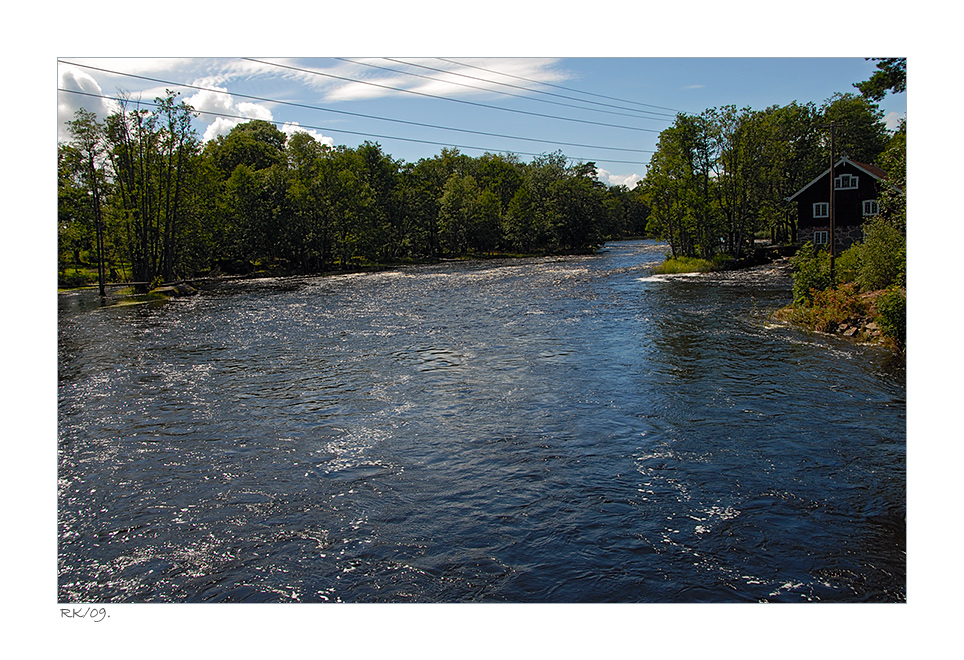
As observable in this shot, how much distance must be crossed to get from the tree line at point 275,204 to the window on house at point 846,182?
47.0 meters

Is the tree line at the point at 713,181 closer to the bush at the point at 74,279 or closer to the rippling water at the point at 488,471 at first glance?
the rippling water at the point at 488,471

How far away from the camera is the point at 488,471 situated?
444 inches

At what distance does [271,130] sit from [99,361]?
92497mm

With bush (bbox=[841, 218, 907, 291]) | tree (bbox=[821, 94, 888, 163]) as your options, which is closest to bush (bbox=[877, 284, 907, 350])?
bush (bbox=[841, 218, 907, 291])

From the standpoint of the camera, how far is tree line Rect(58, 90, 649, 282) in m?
50.2

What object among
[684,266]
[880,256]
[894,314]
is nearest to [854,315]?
[880,256]

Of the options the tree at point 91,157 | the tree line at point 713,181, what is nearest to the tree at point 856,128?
the tree line at point 713,181

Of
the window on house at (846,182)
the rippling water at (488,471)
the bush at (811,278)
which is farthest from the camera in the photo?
the window on house at (846,182)

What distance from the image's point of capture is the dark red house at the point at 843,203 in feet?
150

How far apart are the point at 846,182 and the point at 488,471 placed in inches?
1883

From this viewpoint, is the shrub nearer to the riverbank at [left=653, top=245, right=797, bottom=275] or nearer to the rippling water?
the rippling water

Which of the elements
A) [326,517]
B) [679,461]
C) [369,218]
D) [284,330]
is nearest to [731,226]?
[369,218]

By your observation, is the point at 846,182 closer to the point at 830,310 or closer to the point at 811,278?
the point at 811,278

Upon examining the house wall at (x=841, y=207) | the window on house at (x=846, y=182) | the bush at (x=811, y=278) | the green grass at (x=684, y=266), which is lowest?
the bush at (x=811, y=278)
